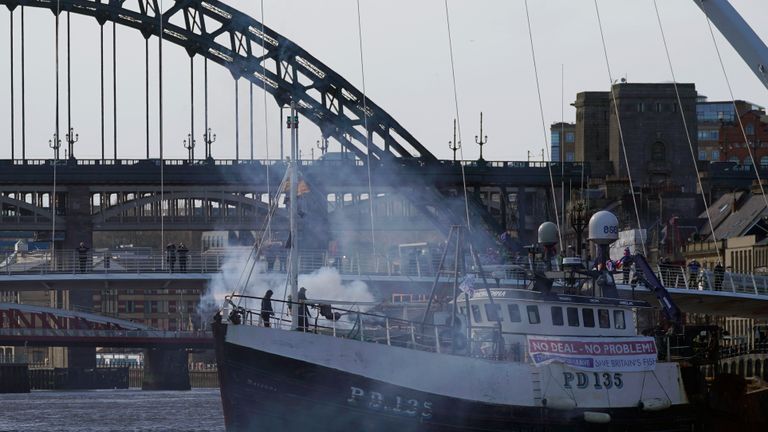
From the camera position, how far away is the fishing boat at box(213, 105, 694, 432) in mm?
63844

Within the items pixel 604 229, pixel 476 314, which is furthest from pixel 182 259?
pixel 476 314

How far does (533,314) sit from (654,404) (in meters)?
5.23

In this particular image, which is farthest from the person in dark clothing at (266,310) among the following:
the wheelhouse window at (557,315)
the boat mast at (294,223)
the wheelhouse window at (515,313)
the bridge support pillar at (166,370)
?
the bridge support pillar at (166,370)

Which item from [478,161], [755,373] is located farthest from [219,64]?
[755,373]

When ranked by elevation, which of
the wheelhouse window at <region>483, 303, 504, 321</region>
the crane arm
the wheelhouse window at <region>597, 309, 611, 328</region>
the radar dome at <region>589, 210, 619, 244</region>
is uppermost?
the crane arm

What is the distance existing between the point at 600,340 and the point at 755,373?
1858cm

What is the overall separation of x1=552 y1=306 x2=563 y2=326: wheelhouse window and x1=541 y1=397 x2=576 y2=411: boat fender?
2.62 metres

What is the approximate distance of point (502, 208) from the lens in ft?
516

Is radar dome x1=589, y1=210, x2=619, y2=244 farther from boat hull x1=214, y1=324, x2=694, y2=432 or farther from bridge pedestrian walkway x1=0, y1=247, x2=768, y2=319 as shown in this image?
bridge pedestrian walkway x1=0, y1=247, x2=768, y2=319

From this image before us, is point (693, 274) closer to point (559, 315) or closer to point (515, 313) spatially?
point (559, 315)

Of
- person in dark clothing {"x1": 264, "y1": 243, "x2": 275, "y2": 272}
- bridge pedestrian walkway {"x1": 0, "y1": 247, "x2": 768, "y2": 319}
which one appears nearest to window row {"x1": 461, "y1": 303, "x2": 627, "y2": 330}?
bridge pedestrian walkway {"x1": 0, "y1": 247, "x2": 768, "y2": 319}

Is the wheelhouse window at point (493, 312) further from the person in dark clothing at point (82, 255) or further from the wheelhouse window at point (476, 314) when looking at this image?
the person in dark clothing at point (82, 255)

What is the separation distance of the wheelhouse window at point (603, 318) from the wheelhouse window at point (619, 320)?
11.1 inches

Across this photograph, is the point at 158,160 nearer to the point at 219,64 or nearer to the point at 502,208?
the point at 219,64
